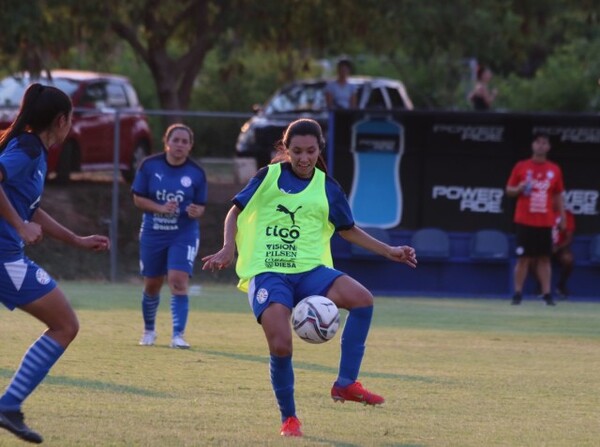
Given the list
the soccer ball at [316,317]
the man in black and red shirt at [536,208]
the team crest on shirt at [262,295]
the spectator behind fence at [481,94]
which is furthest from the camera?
the spectator behind fence at [481,94]

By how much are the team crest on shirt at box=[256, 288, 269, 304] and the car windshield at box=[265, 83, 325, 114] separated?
1685 cm

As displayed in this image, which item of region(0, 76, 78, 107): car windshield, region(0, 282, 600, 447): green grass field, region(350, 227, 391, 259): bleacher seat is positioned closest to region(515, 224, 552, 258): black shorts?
region(350, 227, 391, 259): bleacher seat

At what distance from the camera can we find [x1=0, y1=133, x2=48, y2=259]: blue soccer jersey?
6.97 m

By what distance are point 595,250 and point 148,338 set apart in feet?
31.8

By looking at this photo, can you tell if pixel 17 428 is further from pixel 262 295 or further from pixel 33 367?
pixel 262 295

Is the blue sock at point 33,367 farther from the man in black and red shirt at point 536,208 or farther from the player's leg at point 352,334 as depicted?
the man in black and red shirt at point 536,208

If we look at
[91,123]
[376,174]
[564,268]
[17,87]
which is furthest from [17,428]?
[17,87]

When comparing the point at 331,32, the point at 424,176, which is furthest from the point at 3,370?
the point at 331,32

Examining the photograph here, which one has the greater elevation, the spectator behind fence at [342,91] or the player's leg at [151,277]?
the spectator behind fence at [342,91]

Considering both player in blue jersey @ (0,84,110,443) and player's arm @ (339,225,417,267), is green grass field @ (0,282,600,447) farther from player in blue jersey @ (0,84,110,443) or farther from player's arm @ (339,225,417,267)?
player's arm @ (339,225,417,267)

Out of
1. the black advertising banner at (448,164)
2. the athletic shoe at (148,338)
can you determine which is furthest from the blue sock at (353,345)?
the black advertising banner at (448,164)

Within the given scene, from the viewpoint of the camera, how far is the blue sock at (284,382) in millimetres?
7629

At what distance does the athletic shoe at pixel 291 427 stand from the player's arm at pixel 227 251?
908 mm

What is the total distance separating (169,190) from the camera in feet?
41.9
